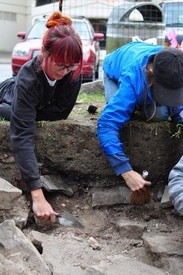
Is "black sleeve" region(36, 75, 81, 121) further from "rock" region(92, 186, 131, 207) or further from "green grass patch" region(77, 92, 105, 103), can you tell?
"green grass patch" region(77, 92, 105, 103)

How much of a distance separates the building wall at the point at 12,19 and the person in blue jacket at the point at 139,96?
23.9m

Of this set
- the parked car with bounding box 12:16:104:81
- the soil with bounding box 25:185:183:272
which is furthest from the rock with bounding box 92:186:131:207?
the parked car with bounding box 12:16:104:81

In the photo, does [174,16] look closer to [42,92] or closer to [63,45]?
[42,92]

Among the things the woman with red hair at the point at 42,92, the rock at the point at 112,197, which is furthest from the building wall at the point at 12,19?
the rock at the point at 112,197

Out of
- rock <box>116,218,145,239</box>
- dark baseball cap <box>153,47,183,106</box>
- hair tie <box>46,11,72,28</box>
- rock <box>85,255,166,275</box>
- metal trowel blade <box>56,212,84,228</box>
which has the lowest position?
rock <box>116,218,145,239</box>

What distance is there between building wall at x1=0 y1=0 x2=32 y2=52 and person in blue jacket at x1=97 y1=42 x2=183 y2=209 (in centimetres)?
2386

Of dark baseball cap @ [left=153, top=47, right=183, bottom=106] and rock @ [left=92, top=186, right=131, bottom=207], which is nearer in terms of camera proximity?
dark baseball cap @ [left=153, top=47, right=183, bottom=106]

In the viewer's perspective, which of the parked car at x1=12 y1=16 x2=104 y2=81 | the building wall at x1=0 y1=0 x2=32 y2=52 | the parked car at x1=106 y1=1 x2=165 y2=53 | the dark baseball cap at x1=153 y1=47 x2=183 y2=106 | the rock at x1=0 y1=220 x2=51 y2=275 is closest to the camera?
the rock at x1=0 y1=220 x2=51 y2=275

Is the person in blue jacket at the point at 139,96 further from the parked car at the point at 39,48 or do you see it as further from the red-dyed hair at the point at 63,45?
the parked car at the point at 39,48

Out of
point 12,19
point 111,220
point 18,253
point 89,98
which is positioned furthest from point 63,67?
point 12,19

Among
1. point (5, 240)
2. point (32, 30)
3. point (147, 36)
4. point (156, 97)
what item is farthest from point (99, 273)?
point (32, 30)

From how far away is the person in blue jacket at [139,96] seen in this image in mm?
2701

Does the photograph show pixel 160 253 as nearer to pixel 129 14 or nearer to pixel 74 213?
pixel 74 213

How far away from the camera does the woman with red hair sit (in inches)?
98.1
